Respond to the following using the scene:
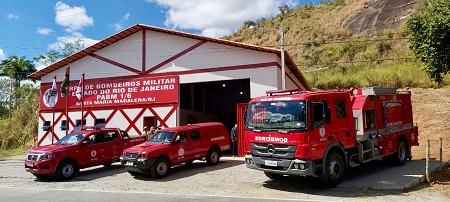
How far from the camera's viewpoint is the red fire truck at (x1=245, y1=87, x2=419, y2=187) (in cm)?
976

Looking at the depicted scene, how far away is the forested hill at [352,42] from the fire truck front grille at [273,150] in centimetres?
2074

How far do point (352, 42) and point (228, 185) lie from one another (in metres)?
44.6

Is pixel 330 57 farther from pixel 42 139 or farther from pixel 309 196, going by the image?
pixel 309 196

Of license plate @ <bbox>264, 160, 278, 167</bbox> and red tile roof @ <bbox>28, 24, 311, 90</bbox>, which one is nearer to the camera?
license plate @ <bbox>264, 160, 278, 167</bbox>

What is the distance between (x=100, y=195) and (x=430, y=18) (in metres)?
12.5

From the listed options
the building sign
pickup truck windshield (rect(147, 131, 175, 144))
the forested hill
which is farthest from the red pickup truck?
the forested hill

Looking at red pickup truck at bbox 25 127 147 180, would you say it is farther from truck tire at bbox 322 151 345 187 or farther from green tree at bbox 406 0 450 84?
green tree at bbox 406 0 450 84

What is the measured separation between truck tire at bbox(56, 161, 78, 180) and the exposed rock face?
162 ft

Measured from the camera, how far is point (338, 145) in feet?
34.6

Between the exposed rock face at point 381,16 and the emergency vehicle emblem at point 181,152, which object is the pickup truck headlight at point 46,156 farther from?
the exposed rock face at point 381,16

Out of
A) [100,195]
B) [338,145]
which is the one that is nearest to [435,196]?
[338,145]

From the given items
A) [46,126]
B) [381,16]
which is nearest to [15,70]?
[46,126]

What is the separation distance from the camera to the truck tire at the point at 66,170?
45.1 feet

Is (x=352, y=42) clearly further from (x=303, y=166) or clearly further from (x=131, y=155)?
(x=303, y=166)
